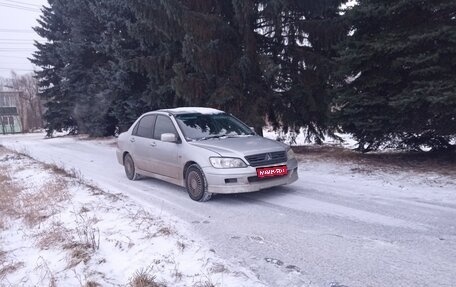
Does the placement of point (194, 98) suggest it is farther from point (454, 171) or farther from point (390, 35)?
point (454, 171)

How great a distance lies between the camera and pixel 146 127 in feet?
A: 28.7

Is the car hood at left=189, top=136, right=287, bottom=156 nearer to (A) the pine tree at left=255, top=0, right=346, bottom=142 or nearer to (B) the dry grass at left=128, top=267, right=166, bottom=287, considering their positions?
(B) the dry grass at left=128, top=267, right=166, bottom=287

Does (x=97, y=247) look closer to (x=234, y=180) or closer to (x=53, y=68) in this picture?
(x=234, y=180)

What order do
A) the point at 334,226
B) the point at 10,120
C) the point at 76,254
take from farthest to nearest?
the point at 10,120 < the point at 334,226 < the point at 76,254

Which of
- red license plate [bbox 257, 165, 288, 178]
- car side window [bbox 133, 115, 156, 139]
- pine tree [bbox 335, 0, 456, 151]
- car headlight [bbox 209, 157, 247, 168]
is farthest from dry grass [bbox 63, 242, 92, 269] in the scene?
pine tree [bbox 335, 0, 456, 151]

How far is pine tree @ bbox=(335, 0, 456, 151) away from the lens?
8.12 m

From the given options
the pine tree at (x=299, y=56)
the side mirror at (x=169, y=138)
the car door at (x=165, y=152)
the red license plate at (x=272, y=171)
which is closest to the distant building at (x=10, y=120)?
the pine tree at (x=299, y=56)

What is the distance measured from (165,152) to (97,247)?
3215mm

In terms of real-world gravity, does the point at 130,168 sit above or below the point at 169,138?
below

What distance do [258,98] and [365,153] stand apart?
388cm

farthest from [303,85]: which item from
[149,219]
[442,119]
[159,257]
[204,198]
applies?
[159,257]

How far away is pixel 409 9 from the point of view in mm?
8953

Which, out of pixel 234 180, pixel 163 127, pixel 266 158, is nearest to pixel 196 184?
pixel 234 180

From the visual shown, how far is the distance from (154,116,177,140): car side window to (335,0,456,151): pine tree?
4.45m
